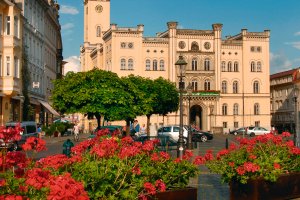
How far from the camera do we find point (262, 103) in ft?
277

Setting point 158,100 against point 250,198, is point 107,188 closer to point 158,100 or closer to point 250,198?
point 250,198

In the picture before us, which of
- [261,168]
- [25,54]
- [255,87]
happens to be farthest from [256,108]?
[261,168]

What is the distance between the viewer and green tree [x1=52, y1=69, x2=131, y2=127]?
1178 inches

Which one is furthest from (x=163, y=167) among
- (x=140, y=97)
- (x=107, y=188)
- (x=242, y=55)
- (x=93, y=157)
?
(x=242, y=55)

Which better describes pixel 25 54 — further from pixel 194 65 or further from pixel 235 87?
pixel 235 87

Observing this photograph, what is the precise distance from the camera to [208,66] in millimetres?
83562

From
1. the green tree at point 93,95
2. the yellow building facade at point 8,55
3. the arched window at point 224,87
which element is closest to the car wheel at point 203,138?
the green tree at point 93,95

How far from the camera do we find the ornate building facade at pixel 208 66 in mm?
80250

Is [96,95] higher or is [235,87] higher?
[235,87]

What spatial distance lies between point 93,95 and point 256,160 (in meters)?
19.9

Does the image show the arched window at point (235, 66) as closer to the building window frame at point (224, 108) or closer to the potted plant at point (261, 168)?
the building window frame at point (224, 108)

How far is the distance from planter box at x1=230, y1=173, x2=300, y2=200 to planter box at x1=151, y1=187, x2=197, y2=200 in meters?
2.01

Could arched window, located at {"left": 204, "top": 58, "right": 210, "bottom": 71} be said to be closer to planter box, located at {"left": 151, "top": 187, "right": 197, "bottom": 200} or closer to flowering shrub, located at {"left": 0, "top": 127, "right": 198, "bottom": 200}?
flowering shrub, located at {"left": 0, "top": 127, "right": 198, "bottom": 200}

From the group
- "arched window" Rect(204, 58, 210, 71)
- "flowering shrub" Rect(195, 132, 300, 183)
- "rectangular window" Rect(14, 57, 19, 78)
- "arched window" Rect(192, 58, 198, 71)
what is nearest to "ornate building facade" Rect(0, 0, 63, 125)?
"rectangular window" Rect(14, 57, 19, 78)
